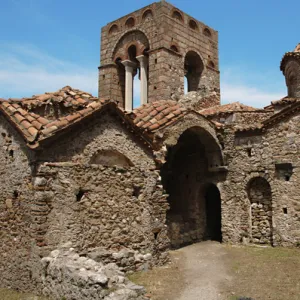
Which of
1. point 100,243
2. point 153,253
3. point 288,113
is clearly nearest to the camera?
point 100,243

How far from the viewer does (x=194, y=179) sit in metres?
12.7

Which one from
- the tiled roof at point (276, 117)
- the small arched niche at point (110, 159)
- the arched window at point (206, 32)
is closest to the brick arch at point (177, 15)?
the arched window at point (206, 32)

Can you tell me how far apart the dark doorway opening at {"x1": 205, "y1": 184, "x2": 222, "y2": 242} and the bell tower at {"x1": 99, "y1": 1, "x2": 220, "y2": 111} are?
175 inches

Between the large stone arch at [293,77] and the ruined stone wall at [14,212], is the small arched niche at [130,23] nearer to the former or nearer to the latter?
the large stone arch at [293,77]

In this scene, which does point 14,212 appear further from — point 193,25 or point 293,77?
point 193,25

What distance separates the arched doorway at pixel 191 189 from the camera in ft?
37.9

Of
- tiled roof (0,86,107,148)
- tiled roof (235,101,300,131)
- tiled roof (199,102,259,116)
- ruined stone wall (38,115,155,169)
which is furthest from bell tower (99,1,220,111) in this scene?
ruined stone wall (38,115,155,169)

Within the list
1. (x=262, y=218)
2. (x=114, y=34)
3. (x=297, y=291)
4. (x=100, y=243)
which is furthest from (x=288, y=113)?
(x=114, y=34)

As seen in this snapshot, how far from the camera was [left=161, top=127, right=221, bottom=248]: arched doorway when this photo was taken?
1155cm

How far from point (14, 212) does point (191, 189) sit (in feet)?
23.3

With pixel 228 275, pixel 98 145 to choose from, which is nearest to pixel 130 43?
pixel 98 145

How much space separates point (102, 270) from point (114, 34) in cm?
1456

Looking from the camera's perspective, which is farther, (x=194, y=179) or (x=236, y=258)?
(x=194, y=179)

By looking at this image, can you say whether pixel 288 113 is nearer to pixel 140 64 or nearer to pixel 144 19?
pixel 140 64
